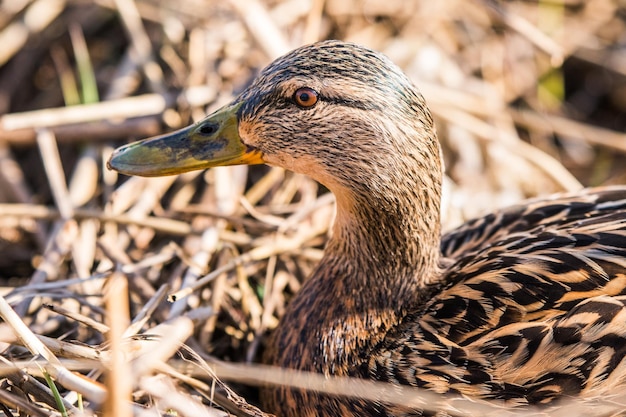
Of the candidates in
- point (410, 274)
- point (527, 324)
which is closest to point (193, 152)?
point (410, 274)

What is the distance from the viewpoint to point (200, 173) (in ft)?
11.0

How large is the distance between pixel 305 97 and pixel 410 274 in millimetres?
633

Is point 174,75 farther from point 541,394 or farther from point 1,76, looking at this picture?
point 541,394

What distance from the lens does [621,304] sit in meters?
2.02

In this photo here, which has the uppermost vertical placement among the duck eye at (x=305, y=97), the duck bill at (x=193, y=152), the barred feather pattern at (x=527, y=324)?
the duck eye at (x=305, y=97)

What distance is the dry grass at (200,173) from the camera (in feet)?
7.50

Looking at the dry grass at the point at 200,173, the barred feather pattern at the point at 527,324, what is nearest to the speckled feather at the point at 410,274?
the barred feather pattern at the point at 527,324

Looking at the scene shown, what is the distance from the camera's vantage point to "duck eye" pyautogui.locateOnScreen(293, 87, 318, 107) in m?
2.14

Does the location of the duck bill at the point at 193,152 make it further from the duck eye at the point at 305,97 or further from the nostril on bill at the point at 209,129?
the duck eye at the point at 305,97

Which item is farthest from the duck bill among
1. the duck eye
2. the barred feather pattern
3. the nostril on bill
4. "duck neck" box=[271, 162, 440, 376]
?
the barred feather pattern

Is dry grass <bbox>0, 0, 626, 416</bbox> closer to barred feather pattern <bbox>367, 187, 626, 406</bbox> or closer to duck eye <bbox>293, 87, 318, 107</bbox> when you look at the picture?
barred feather pattern <bbox>367, 187, 626, 406</bbox>

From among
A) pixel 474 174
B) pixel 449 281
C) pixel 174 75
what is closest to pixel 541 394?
pixel 449 281

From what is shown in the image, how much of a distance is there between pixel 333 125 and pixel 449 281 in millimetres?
621

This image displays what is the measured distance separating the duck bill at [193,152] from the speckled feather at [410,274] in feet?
0.15
